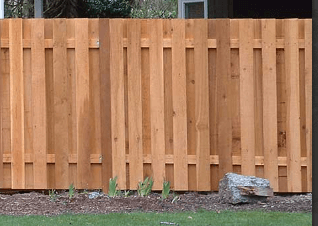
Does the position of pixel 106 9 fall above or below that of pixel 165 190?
above

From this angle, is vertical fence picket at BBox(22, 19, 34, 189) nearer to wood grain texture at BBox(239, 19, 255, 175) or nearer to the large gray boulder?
the large gray boulder

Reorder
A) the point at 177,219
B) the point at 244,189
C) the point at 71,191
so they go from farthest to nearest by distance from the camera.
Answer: the point at 71,191, the point at 244,189, the point at 177,219

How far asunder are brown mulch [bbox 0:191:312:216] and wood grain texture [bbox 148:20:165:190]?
249 millimetres

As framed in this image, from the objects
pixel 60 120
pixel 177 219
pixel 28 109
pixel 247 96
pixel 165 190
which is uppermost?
pixel 247 96

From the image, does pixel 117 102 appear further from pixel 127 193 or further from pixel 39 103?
pixel 127 193

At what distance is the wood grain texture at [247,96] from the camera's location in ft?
22.6

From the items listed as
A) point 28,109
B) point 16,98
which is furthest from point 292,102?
point 16,98

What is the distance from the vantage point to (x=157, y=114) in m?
6.92

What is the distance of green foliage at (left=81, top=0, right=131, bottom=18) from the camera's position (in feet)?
49.7

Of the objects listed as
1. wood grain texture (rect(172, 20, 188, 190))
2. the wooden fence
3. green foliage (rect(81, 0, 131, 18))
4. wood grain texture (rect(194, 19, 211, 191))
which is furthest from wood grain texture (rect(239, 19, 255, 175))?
green foliage (rect(81, 0, 131, 18))

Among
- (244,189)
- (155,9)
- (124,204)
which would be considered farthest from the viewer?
(155,9)

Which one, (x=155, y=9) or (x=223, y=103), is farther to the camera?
(x=155, y=9)

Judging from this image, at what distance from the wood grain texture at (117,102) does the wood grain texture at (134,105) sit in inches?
2.8

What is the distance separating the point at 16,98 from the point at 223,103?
2050 mm
